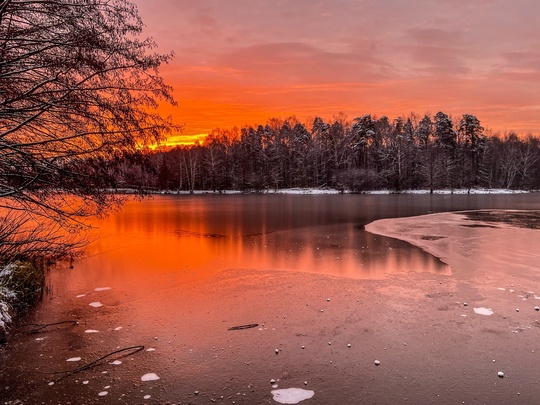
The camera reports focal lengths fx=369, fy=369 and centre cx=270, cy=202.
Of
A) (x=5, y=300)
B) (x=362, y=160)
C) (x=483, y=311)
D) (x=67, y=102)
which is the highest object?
(x=362, y=160)

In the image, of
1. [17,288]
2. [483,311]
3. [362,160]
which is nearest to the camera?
[483,311]

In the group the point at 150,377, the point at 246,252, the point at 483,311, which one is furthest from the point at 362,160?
the point at 150,377

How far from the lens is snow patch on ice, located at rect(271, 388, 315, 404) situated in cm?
483

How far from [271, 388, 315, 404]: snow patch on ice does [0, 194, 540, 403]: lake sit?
0.15 meters

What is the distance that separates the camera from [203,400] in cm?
480

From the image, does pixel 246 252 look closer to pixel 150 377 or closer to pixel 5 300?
pixel 5 300

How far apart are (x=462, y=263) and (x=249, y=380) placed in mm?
9356

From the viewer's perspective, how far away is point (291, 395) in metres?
4.94

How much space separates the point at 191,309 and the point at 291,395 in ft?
12.3

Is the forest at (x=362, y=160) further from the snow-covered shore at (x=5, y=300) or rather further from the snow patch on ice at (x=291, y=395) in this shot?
the snow patch on ice at (x=291, y=395)

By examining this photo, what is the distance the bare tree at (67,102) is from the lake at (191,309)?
94.3 inches

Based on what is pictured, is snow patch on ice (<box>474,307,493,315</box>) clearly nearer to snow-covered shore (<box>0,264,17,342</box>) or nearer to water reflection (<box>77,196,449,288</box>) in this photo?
water reflection (<box>77,196,449,288</box>)

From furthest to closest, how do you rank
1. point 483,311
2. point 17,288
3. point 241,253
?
point 241,253 < point 17,288 < point 483,311

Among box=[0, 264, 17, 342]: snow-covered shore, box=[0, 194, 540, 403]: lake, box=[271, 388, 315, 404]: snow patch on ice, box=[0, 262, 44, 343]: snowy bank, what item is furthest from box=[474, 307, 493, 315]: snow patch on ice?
box=[0, 262, 44, 343]: snowy bank
